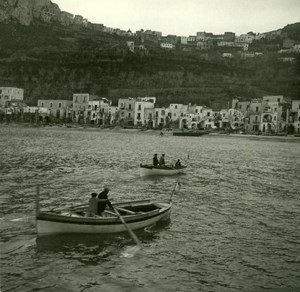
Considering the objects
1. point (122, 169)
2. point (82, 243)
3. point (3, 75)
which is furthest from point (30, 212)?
point (3, 75)

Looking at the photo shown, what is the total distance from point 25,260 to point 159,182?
19102mm

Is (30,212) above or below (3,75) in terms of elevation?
below

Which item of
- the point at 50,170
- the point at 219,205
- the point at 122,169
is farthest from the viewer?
the point at 122,169

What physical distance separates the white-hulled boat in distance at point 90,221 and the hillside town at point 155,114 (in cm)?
10106

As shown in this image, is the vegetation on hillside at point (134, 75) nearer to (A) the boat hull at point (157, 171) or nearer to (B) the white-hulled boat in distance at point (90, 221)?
(A) the boat hull at point (157, 171)

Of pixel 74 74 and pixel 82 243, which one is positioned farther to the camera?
pixel 74 74

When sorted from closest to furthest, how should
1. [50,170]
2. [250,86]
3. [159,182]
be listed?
[159,182] → [50,170] → [250,86]

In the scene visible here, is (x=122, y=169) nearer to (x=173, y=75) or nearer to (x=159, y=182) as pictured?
(x=159, y=182)

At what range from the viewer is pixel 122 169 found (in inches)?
1550

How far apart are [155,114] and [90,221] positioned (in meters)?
114

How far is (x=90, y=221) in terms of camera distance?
635 inches

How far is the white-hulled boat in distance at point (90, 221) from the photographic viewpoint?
51.5 ft

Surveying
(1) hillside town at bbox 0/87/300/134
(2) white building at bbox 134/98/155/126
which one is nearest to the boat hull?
(1) hillside town at bbox 0/87/300/134

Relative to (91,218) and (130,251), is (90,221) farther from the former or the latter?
(130,251)
